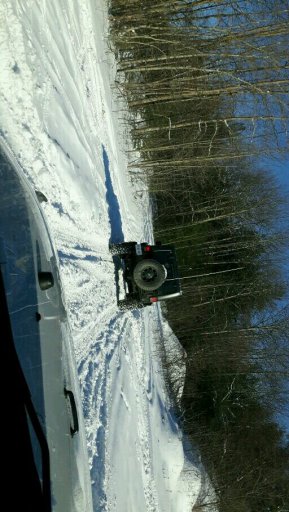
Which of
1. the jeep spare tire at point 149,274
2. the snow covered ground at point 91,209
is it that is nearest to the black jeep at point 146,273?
the jeep spare tire at point 149,274

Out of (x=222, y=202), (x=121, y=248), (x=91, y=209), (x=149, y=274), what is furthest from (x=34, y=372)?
(x=222, y=202)

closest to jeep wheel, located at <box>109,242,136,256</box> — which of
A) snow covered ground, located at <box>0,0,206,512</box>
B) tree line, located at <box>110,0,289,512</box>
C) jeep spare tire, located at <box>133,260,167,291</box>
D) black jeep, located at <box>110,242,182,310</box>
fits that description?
black jeep, located at <box>110,242,182,310</box>

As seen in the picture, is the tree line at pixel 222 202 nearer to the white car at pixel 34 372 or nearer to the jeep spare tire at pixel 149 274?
the jeep spare tire at pixel 149 274

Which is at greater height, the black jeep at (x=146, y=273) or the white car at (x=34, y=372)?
the black jeep at (x=146, y=273)

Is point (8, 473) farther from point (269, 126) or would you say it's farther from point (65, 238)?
point (269, 126)

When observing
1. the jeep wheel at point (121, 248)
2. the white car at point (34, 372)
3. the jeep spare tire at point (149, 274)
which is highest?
the jeep wheel at point (121, 248)

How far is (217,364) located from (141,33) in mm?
10537

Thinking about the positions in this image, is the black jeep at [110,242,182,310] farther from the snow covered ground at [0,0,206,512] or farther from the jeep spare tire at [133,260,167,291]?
the snow covered ground at [0,0,206,512]

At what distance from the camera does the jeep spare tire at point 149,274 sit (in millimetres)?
8320

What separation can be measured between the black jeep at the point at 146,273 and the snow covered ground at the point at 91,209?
0.77 feet

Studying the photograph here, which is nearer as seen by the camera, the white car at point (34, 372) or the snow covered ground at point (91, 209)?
the white car at point (34, 372)

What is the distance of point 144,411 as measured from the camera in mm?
9242

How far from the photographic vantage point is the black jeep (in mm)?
8344

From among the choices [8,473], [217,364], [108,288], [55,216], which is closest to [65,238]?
[55,216]
